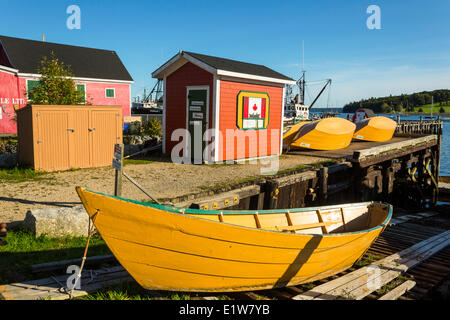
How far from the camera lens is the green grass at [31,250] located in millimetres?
4574

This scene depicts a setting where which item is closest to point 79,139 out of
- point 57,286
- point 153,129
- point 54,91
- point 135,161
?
point 135,161

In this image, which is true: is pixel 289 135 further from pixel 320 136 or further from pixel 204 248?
pixel 204 248

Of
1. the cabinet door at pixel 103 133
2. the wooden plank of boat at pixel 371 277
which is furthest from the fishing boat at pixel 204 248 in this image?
the cabinet door at pixel 103 133

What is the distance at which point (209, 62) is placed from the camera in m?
11.6

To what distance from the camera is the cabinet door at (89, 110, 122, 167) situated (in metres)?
10.5

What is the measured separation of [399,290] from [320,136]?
999cm

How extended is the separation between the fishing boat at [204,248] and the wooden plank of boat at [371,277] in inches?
11.6

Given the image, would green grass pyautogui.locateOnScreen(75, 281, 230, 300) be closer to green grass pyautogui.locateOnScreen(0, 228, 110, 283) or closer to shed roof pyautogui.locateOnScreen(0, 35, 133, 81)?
green grass pyautogui.locateOnScreen(0, 228, 110, 283)

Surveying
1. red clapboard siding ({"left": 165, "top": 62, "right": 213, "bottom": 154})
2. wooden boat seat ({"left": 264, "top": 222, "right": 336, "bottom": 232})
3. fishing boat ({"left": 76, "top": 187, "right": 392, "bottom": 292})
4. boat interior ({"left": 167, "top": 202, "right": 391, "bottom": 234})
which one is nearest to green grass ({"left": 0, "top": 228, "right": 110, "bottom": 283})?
fishing boat ({"left": 76, "top": 187, "right": 392, "bottom": 292})

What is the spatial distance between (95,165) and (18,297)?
22.7 ft

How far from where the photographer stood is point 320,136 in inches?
581

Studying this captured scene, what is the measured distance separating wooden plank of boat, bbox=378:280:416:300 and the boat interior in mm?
1158

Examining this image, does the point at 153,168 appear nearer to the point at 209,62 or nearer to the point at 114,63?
the point at 209,62
